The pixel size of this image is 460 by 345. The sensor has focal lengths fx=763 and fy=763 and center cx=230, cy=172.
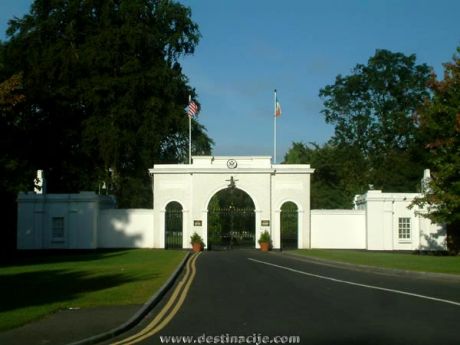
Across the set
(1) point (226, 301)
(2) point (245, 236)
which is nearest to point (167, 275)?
(1) point (226, 301)

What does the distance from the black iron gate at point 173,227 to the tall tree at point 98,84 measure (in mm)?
9063

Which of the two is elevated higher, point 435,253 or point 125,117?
point 125,117

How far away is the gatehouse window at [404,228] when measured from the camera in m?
45.3

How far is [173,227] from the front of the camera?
48156mm

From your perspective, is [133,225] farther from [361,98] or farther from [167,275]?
[361,98]

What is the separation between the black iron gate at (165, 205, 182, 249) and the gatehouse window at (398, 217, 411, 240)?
1343 cm

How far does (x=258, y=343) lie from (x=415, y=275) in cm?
1524

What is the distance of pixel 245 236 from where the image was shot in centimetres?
5291

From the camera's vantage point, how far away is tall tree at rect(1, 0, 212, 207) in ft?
182

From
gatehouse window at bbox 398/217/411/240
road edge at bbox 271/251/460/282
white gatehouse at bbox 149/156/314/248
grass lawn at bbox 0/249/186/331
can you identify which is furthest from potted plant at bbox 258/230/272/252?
grass lawn at bbox 0/249/186/331

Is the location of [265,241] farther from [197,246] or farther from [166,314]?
[166,314]

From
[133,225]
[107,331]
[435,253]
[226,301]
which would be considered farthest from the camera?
[133,225]

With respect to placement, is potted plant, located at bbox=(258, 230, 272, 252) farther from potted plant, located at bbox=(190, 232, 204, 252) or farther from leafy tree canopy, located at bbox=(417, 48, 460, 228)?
leafy tree canopy, located at bbox=(417, 48, 460, 228)

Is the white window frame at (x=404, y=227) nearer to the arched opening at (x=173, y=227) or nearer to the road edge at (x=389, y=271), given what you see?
the road edge at (x=389, y=271)
